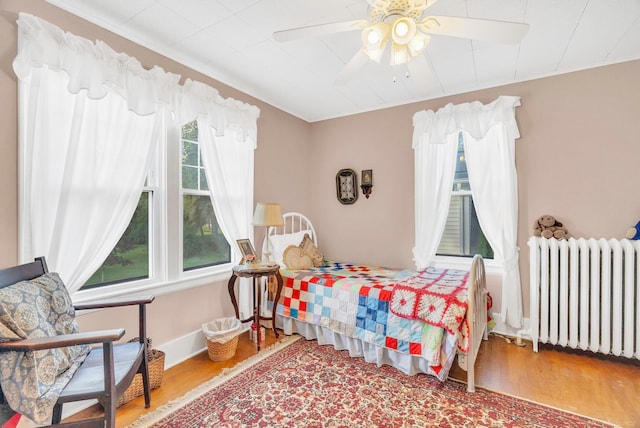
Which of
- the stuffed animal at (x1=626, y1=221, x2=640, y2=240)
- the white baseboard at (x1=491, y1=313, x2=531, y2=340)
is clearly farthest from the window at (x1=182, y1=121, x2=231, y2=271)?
the stuffed animal at (x1=626, y1=221, x2=640, y2=240)

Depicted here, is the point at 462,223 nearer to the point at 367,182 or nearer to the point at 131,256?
the point at 367,182

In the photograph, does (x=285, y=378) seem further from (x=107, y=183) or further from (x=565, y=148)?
(x=565, y=148)

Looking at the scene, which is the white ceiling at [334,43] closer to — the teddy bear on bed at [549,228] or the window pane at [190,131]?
the window pane at [190,131]

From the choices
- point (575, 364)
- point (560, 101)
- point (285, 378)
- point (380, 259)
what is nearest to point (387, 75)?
point (560, 101)

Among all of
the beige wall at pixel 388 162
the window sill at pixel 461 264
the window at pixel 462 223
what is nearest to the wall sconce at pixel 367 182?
the beige wall at pixel 388 162

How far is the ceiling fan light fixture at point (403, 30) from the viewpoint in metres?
1.45

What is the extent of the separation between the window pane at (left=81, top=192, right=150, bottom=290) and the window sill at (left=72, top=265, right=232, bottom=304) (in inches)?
2.9

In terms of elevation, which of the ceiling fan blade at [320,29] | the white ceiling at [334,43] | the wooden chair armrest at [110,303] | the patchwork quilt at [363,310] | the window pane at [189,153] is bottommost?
the patchwork quilt at [363,310]

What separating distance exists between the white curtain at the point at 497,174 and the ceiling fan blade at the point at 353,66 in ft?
5.45

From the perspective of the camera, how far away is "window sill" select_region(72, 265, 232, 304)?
6.56 feet

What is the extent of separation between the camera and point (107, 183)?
202cm

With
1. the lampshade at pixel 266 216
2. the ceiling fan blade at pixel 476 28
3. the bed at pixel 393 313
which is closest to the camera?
the ceiling fan blade at pixel 476 28

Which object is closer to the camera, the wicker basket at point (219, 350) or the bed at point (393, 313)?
the bed at point (393, 313)

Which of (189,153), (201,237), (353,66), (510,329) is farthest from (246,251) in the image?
(510,329)
